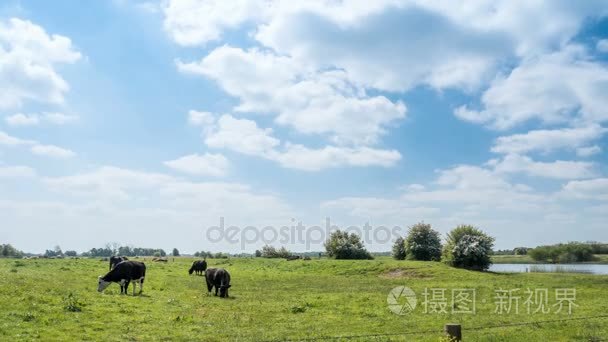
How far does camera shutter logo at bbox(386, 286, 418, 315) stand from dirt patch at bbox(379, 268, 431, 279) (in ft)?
43.3

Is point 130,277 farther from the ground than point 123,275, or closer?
closer

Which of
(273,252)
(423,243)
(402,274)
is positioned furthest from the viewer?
(273,252)

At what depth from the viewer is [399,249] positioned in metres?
77.6

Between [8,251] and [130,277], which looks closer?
[130,277]

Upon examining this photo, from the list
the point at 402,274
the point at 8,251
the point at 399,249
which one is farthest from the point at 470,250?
the point at 8,251

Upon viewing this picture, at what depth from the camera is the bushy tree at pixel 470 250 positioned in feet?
184

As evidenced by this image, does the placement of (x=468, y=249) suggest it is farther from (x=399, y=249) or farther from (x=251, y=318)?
(x=251, y=318)

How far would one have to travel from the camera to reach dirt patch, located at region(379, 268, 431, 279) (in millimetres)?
48125

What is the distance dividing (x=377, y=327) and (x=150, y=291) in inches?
730

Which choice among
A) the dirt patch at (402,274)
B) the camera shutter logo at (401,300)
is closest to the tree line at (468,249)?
the dirt patch at (402,274)

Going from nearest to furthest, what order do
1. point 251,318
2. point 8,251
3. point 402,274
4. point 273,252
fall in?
Result: 1. point 251,318
2. point 402,274
3. point 273,252
4. point 8,251

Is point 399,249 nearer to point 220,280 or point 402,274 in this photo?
point 402,274

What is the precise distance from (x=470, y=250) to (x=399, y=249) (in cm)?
2215

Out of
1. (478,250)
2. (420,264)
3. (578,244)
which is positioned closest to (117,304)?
(420,264)
